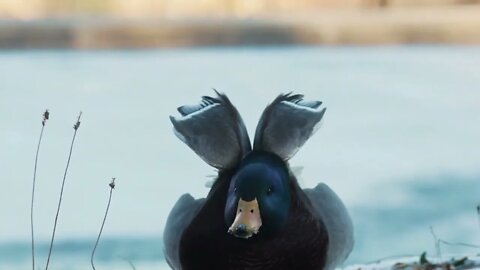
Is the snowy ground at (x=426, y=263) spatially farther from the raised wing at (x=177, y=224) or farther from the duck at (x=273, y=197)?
the raised wing at (x=177, y=224)

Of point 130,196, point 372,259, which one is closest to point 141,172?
point 130,196

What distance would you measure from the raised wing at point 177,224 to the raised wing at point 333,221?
174 millimetres

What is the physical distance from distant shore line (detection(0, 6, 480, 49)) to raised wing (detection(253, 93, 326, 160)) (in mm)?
117

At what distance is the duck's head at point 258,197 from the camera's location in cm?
176

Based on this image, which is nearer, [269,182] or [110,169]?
[269,182]

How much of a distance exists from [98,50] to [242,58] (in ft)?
0.72

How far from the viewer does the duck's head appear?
176 cm

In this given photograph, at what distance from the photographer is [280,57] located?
6.34 feet

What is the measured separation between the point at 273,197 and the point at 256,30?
0.88ft

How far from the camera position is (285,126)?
184cm

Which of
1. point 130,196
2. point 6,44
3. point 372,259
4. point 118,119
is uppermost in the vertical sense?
point 6,44

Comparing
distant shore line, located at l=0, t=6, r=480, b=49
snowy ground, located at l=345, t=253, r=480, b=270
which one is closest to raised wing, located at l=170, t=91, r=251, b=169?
distant shore line, located at l=0, t=6, r=480, b=49

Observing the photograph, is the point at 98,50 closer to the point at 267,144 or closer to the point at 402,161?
the point at 267,144

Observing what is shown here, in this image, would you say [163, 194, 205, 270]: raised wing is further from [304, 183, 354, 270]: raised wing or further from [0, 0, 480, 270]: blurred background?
[304, 183, 354, 270]: raised wing
